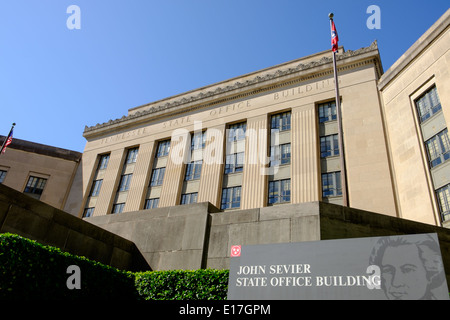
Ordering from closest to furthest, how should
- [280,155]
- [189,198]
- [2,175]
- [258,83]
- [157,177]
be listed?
[280,155] < [189,198] < [258,83] < [157,177] < [2,175]

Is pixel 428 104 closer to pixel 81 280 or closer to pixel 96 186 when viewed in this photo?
pixel 81 280

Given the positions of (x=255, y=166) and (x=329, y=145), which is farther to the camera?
(x=255, y=166)

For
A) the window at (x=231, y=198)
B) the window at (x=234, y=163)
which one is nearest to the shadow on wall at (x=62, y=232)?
the window at (x=231, y=198)

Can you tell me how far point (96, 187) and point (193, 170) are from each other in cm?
1251

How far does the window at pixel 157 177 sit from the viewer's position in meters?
33.1

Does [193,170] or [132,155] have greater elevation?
[132,155]

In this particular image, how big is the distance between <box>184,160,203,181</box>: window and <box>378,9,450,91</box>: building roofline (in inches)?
656

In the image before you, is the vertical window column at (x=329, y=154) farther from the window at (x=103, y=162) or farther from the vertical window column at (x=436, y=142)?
the window at (x=103, y=162)

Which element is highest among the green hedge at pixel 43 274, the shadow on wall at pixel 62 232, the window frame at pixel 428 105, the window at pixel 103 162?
the window at pixel 103 162

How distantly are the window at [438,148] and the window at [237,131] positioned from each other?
14713 millimetres

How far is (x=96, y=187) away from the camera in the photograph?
3712 cm

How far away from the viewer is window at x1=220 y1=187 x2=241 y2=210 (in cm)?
2788

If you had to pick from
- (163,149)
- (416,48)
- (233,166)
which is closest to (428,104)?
(416,48)

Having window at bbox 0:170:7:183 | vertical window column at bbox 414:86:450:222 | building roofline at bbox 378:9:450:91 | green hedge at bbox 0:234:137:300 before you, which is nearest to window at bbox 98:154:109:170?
window at bbox 0:170:7:183
